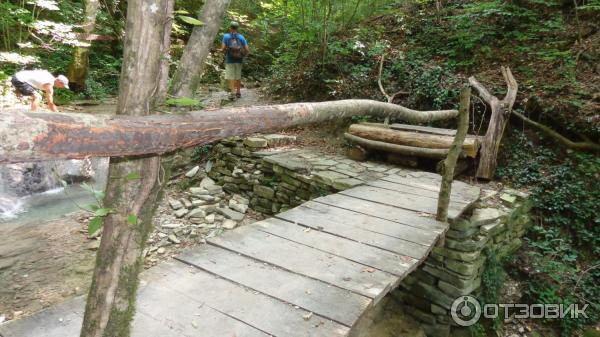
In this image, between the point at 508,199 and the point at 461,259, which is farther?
the point at 508,199

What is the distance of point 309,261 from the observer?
246cm

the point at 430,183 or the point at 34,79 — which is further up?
the point at 34,79

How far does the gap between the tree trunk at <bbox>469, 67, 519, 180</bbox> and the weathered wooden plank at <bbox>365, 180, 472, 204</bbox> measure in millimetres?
1322

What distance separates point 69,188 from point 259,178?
3.89m

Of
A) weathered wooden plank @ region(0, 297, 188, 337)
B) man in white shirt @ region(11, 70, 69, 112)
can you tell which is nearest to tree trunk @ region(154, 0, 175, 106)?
weathered wooden plank @ region(0, 297, 188, 337)

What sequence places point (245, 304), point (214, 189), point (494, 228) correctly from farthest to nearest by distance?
point (214, 189) → point (494, 228) → point (245, 304)

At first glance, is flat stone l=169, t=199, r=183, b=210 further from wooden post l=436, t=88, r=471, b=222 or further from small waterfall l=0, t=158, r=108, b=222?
wooden post l=436, t=88, r=471, b=222

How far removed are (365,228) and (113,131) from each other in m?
2.38

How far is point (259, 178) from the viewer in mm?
6152

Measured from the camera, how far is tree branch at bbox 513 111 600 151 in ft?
17.1

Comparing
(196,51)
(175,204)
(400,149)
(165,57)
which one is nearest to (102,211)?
(165,57)

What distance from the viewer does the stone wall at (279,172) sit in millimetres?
5051

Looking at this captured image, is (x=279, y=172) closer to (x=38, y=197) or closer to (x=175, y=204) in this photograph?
(x=175, y=204)

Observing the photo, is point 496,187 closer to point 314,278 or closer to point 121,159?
point 314,278
